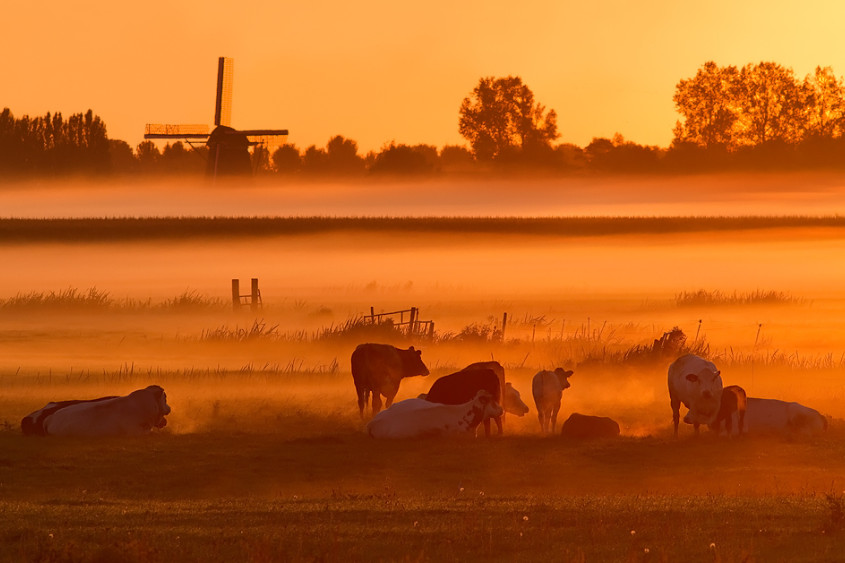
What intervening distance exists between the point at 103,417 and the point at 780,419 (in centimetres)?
1582

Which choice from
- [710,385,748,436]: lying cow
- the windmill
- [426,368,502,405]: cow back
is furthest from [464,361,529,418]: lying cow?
the windmill

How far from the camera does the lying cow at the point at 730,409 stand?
33.8 m

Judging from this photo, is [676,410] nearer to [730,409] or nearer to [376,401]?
[730,409]

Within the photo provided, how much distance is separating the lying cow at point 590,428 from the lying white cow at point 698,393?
Result: 5.31 feet

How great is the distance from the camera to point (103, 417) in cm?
3391

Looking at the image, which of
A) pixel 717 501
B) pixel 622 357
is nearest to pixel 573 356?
pixel 622 357

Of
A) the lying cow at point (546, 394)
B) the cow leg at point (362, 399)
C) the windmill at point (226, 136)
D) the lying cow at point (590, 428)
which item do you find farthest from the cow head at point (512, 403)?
the windmill at point (226, 136)

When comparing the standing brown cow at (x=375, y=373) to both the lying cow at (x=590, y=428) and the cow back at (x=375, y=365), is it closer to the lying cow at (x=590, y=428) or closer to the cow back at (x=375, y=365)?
the cow back at (x=375, y=365)

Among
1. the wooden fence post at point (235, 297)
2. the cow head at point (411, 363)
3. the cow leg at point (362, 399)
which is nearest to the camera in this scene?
the cow leg at point (362, 399)

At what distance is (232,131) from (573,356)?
7388 cm

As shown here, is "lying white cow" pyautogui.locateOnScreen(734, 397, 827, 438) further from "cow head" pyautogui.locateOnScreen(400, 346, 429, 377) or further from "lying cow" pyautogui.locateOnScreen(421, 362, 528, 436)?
"cow head" pyautogui.locateOnScreen(400, 346, 429, 377)

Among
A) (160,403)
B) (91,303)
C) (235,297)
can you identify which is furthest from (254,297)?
(160,403)

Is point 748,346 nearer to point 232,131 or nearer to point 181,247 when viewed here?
point 181,247

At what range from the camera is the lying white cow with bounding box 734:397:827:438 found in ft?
113
